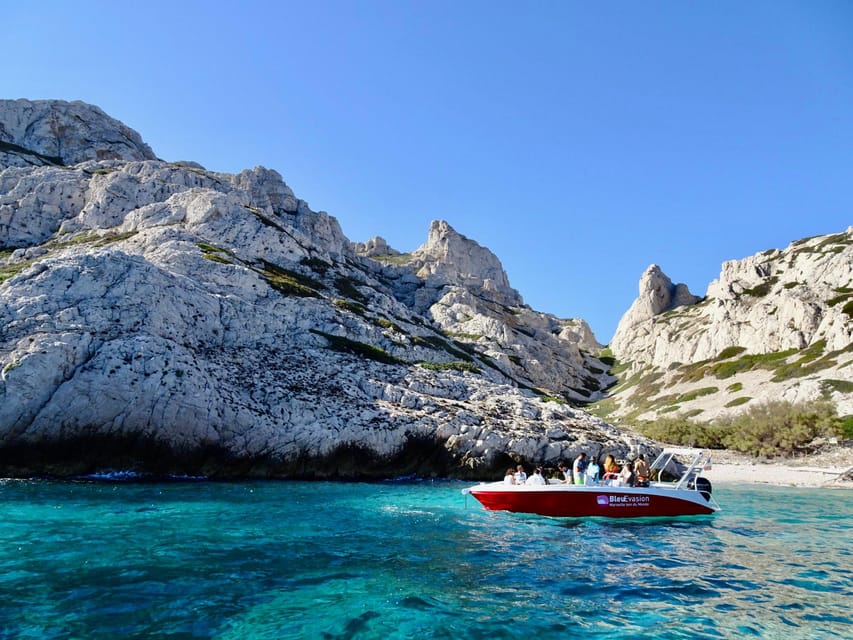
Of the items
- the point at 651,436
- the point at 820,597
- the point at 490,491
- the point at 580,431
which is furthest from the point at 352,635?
the point at 651,436

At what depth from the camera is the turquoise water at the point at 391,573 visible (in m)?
10.6

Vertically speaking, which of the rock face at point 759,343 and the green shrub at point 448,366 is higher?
the rock face at point 759,343

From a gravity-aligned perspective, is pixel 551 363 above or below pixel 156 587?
above

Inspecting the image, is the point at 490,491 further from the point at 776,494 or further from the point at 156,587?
the point at 776,494

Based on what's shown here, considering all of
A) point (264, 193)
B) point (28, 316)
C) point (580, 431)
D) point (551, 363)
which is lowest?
point (580, 431)

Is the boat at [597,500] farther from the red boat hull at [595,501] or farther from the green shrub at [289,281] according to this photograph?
the green shrub at [289,281]

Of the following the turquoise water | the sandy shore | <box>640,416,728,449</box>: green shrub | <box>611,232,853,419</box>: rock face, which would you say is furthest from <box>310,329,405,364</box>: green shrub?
<box>611,232,853,419</box>: rock face

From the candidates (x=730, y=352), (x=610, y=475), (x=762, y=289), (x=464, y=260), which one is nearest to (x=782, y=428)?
(x=610, y=475)

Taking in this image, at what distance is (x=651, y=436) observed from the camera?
265 feet

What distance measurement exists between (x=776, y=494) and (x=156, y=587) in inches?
1761

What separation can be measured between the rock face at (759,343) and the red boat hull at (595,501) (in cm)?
5707

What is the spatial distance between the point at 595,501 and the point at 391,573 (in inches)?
577

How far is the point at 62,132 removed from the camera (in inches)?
4326

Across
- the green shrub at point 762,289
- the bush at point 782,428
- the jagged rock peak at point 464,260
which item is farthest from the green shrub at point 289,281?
the green shrub at point 762,289
